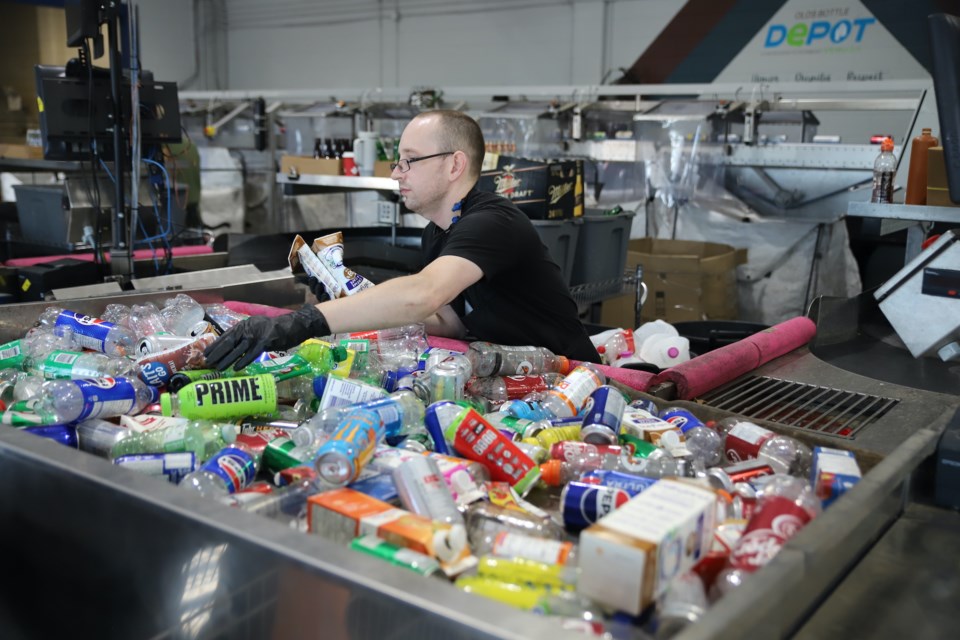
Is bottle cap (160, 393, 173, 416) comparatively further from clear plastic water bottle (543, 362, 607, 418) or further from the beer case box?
the beer case box

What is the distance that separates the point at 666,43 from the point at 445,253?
7920 mm

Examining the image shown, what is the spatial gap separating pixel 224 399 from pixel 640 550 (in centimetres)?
108

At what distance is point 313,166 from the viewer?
6.77m

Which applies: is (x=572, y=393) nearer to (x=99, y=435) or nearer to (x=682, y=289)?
(x=99, y=435)

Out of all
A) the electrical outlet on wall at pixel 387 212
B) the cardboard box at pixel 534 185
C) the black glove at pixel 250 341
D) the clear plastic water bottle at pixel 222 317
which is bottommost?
the clear plastic water bottle at pixel 222 317

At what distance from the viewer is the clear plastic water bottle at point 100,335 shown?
88.8 inches

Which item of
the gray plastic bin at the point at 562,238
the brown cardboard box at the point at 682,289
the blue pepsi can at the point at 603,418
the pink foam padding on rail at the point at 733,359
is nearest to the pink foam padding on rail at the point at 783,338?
the pink foam padding on rail at the point at 733,359

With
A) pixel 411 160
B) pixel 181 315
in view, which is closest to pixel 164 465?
pixel 181 315

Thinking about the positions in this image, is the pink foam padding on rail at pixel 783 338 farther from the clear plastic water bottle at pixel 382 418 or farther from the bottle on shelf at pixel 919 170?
the clear plastic water bottle at pixel 382 418

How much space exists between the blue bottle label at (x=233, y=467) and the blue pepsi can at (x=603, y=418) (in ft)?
2.27

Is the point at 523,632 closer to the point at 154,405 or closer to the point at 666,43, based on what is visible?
the point at 154,405

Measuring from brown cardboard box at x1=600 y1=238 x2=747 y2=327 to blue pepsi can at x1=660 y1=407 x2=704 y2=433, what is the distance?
3.49 meters

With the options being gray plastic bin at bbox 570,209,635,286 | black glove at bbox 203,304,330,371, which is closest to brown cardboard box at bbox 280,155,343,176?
gray plastic bin at bbox 570,209,635,286

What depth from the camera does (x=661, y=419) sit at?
1906 millimetres
